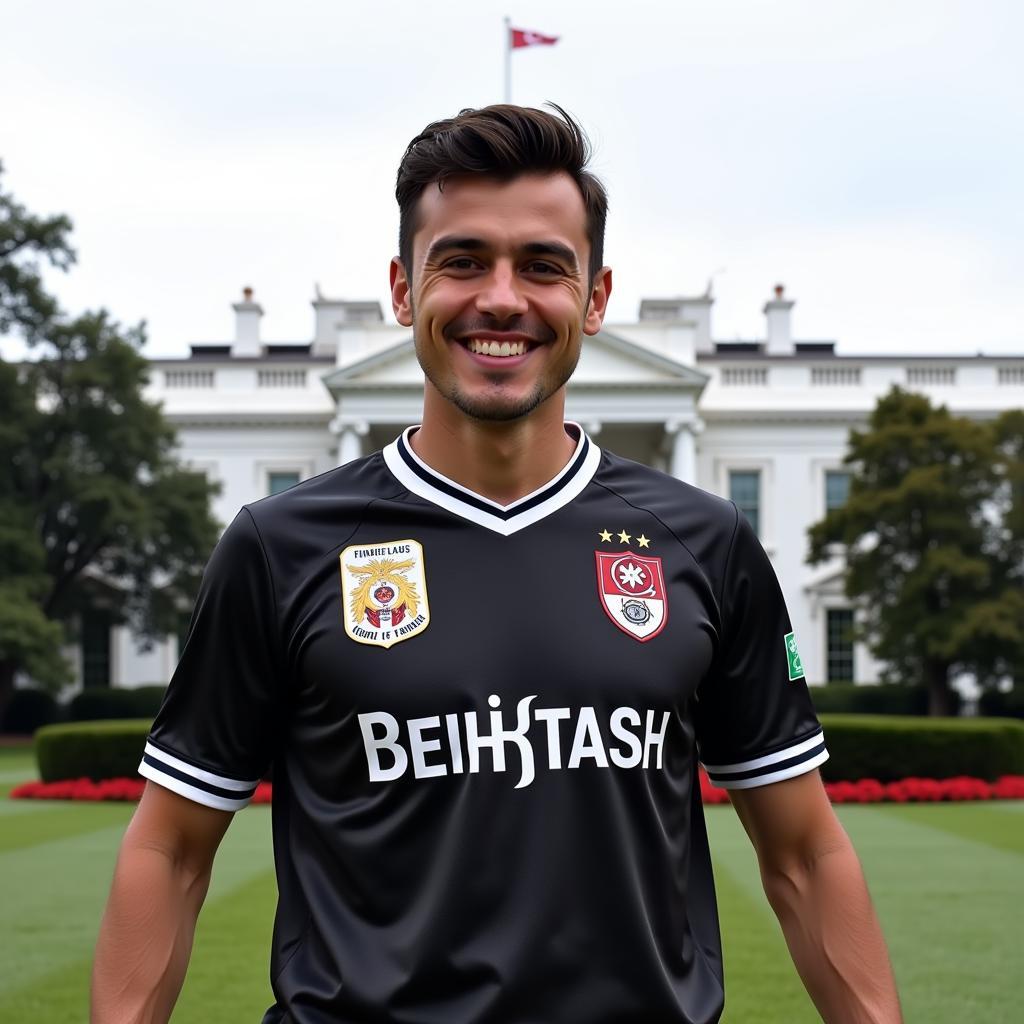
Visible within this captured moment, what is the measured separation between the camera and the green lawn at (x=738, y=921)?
20.5 ft

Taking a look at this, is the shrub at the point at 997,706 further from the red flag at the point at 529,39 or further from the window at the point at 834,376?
the red flag at the point at 529,39

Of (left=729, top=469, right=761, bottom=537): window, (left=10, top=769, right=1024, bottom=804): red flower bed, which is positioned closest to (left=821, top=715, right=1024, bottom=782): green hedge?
(left=10, top=769, right=1024, bottom=804): red flower bed

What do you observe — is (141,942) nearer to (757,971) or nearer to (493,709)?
(493,709)

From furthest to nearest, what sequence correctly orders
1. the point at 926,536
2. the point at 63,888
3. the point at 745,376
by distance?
the point at 745,376, the point at 926,536, the point at 63,888

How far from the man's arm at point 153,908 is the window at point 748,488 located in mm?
45166

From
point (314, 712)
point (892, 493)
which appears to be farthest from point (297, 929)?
point (892, 493)

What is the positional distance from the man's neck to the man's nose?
0.18 meters

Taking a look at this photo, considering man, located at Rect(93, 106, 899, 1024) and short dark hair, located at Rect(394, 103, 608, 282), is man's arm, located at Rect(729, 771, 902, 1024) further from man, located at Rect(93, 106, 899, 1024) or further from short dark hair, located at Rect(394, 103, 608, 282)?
short dark hair, located at Rect(394, 103, 608, 282)

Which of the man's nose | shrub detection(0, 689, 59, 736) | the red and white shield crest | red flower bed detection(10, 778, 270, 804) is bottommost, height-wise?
shrub detection(0, 689, 59, 736)

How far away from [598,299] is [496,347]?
0.33 meters

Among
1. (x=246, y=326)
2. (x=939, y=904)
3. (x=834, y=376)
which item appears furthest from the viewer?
(x=246, y=326)

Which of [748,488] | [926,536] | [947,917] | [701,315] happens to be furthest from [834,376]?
[947,917]

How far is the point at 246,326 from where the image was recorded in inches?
2014

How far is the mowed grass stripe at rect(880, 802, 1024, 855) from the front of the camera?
12086 mm
